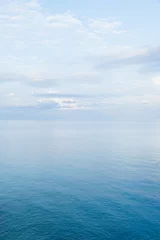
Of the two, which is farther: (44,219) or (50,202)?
(50,202)

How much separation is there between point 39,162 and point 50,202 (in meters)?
49.1

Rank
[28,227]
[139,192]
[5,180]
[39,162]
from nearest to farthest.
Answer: [28,227], [139,192], [5,180], [39,162]

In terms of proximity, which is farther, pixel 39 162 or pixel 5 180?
pixel 39 162

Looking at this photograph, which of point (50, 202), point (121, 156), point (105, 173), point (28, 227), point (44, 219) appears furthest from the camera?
point (121, 156)

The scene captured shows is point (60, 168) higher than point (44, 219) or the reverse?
higher

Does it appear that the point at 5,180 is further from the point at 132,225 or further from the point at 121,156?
the point at 121,156

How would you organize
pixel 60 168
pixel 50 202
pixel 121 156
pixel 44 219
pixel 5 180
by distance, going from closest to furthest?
pixel 44 219
pixel 50 202
pixel 5 180
pixel 60 168
pixel 121 156

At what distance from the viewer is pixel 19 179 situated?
77750 millimetres

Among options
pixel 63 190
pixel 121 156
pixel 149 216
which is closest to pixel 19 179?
pixel 63 190

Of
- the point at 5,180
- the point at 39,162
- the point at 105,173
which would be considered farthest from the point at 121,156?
the point at 5,180

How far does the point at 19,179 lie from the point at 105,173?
3308cm

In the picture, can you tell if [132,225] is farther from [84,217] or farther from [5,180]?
[5,180]

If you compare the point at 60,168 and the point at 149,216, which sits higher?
the point at 60,168

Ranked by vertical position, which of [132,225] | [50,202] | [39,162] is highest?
[39,162]
